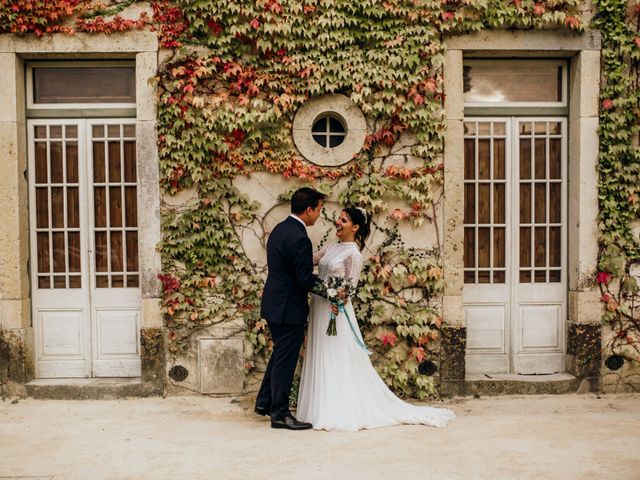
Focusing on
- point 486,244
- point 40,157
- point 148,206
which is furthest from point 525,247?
point 40,157

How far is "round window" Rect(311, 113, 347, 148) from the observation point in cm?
612

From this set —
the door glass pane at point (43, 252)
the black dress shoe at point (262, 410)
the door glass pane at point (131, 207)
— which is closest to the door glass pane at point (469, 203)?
the black dress shoe at point (262, 410)

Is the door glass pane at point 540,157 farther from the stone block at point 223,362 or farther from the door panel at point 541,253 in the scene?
the stone block at point 223,362

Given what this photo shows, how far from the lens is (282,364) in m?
5.06

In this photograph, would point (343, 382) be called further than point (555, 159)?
No

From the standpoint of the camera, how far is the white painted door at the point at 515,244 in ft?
20.7

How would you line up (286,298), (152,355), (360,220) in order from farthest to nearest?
(152,355) < (360,220) < (286,298)

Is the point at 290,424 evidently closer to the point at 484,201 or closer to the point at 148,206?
the point at 148,206

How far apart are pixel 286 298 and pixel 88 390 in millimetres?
2415

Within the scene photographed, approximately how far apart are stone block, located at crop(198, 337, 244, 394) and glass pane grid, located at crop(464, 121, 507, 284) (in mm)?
2488

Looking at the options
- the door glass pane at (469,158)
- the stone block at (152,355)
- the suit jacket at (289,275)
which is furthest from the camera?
the door glass pane at (469,158)

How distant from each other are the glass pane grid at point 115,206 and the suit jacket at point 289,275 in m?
1.88

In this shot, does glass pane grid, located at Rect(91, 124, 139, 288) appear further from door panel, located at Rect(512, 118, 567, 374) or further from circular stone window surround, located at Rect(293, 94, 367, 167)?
door panel, located at Rect(512, 118, 567, 374)

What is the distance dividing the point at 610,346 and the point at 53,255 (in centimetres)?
574
